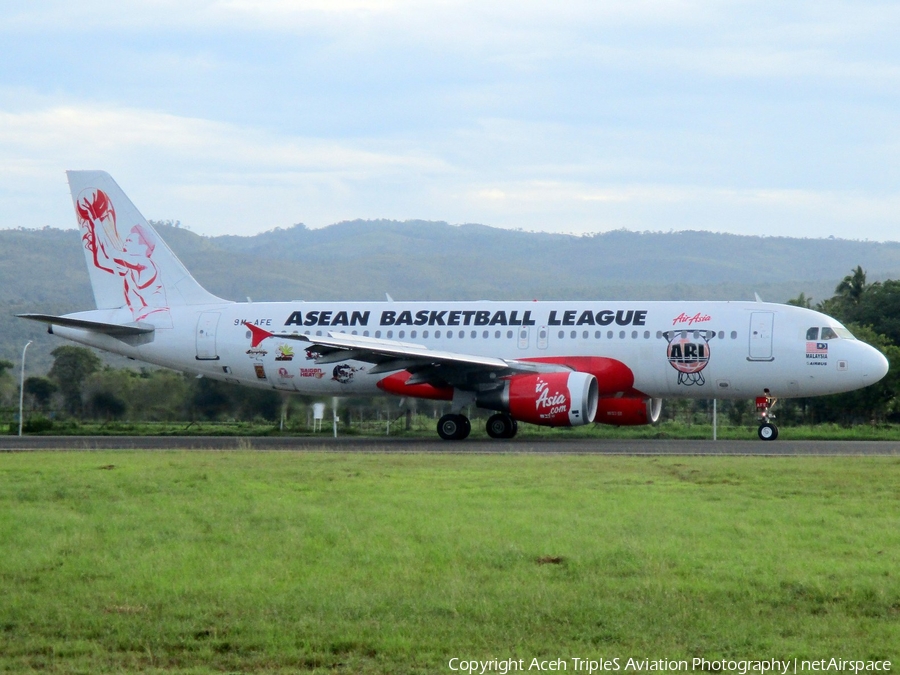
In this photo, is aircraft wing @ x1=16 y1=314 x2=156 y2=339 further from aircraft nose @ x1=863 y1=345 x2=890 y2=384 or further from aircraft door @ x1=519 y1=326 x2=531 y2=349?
aircraft nose @ x1=863 y1=345 x2=890 y2=384

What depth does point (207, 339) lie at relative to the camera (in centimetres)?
3306

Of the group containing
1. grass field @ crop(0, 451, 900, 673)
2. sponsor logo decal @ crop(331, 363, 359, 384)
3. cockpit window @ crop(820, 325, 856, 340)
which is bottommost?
grass field @ crop(0, 451, 900, 673)

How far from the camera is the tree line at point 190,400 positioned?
36469mm

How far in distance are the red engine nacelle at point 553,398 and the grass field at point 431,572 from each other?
1046cm

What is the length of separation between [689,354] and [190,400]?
55.6 feet

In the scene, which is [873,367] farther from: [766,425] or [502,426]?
[502,426]

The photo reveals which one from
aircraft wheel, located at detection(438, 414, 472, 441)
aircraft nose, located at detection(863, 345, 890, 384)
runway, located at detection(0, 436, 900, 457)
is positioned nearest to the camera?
runway, located at detection(0, 436, 900, 457)

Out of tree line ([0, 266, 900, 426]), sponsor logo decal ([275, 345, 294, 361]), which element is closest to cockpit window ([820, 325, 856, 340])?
tree line ([0, 266, 900, 426])

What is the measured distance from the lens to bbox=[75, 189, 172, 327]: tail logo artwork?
1346 inches

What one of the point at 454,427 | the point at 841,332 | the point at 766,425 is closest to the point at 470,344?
the point at 454,427

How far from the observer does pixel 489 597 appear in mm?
8758

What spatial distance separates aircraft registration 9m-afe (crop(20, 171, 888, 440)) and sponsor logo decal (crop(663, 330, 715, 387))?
0.03 metres

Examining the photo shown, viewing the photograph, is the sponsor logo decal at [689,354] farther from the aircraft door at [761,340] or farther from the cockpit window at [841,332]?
the cockpit window at [841,332]

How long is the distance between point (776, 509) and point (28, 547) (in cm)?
843
